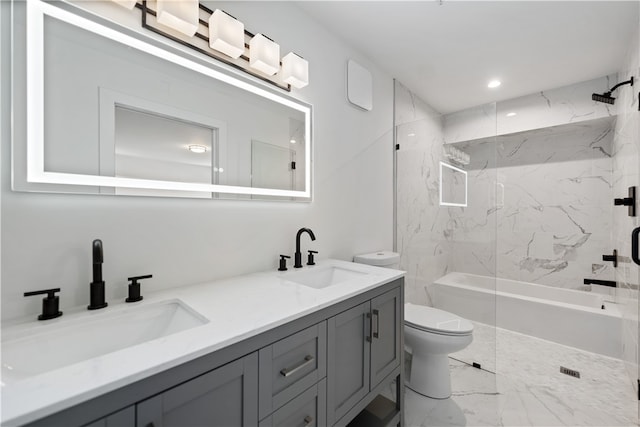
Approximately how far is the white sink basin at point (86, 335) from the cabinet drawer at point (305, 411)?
399mm

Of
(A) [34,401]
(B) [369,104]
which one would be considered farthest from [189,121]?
(B) [369,104]

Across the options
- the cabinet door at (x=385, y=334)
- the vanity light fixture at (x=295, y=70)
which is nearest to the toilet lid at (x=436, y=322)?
the cabinet door at (x=385, y=334)

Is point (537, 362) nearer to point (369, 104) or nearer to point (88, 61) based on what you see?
point (369, 104)

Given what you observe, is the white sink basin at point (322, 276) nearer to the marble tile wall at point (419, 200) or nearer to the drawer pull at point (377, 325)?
the drawer pull at point (377, 325)

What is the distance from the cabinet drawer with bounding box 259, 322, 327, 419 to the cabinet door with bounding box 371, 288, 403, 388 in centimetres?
38

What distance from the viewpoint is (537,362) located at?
2.27 m

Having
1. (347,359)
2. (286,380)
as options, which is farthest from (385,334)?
(286,380)

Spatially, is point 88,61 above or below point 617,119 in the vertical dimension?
below

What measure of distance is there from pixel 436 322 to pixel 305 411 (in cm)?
127

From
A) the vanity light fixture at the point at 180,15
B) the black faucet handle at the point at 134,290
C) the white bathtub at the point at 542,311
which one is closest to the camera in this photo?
the black faucet handle at the point at 134,290

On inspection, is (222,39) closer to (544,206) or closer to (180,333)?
(180,333)

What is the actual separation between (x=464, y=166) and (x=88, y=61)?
277cm

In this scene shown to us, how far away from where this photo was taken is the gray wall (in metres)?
0.87

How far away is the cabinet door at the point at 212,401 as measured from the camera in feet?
2.11
